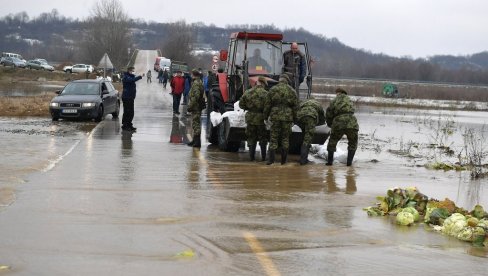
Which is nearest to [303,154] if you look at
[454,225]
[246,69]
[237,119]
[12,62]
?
[237,119]

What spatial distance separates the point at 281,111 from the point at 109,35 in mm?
82901

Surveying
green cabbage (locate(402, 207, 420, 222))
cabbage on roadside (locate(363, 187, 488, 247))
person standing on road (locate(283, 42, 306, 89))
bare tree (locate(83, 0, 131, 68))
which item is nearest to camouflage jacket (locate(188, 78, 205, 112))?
person standing on road (locate(283, 42, 306, 89))

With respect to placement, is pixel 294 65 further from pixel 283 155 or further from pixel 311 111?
pixel 283 155

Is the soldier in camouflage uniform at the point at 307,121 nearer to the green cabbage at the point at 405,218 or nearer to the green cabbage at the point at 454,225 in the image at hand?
the green cabbage at the point at 405,218

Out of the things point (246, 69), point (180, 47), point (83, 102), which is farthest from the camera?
point (180, 47)

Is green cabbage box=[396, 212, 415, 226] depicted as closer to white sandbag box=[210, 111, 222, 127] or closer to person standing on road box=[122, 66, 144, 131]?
white sandbag box=[210, 111, 222, 127]

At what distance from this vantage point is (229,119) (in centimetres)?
1609

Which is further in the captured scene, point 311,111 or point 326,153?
point 326,153

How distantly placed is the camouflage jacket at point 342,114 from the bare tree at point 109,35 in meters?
78.8

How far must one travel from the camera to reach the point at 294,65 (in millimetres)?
17281

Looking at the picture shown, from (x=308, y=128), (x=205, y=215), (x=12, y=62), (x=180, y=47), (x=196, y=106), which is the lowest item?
(x=12, y=62)

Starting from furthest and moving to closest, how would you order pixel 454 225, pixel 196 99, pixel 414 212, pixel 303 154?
pixel 196 99 < pixel 303 154 < pixel 414 212 < pixel 454 225

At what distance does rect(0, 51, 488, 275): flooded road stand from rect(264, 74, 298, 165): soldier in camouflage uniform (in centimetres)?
56

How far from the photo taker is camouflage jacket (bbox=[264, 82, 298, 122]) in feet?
46.8
